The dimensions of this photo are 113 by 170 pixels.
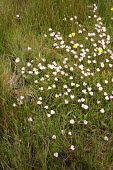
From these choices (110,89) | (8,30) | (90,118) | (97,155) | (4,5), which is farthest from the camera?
(4,5)

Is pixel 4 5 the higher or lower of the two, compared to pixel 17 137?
higher

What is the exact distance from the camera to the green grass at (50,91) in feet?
9.51

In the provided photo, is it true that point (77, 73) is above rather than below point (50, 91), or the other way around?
above

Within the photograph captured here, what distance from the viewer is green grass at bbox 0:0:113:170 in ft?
9.51

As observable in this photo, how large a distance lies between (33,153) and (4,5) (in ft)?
8.01

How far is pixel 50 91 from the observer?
11.6 feet

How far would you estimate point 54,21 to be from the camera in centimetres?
430

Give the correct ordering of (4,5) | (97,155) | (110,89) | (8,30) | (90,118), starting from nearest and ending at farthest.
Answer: (97,155) → (90,118) → (110,89) → (8,30) → (4,5)

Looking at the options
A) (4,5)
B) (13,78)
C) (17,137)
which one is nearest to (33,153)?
(17,137)

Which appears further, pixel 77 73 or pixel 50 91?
pixel 77 73

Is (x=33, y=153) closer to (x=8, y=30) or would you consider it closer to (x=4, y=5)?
(x=8, y=30)

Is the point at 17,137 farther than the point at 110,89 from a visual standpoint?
No

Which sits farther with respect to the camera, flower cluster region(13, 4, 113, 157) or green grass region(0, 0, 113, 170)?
flower cluster region(13, 4, 113, 157)

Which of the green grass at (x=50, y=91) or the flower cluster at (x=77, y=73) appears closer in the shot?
the green grass at (x=50, y=91)
